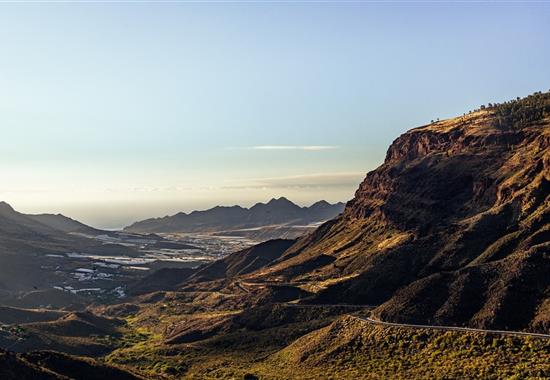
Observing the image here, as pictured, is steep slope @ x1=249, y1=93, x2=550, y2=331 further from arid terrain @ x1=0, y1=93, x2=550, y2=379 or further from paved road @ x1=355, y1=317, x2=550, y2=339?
paved road @ x1=355, y1=317, x2=550, y2=339

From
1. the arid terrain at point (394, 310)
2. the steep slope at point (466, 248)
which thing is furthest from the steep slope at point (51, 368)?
the steep slope at point (466, 248)

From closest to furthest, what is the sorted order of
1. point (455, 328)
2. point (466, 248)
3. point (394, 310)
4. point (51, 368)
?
1. point (51, 368)
2. point (455, 328)
3. point (394, 310)
4. point (466, 248)

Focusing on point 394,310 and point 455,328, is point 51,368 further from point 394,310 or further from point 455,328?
point 455,328

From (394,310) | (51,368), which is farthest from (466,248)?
(51,368)

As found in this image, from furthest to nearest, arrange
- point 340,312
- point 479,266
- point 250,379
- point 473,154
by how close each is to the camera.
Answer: point 473,154 → point 340,312 → point 479,266 → point 250,379

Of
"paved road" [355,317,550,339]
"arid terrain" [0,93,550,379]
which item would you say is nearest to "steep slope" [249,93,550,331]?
"arid terrain" [0,93,550,379]

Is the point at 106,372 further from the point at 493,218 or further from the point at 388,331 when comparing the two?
the point at 493,218

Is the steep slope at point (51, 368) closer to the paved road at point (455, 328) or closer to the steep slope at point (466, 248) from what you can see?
the paved road at point (455, 328)

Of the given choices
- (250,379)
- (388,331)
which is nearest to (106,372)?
(250,379)
